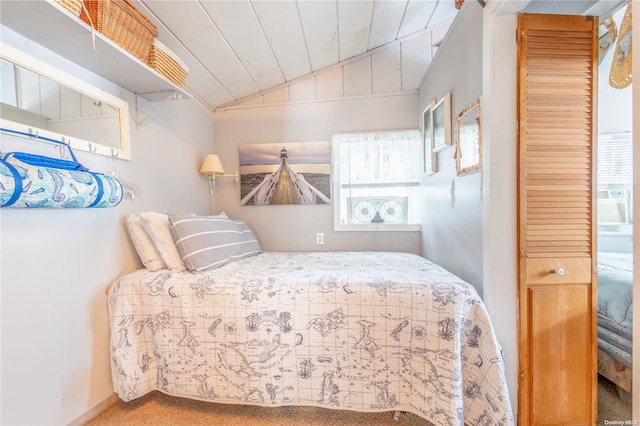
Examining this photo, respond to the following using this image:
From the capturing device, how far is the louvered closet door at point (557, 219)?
1.16 meters

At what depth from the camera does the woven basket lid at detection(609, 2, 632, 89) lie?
53.0 inches

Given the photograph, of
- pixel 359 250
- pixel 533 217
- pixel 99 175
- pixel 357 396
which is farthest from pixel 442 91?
pixel 99 175

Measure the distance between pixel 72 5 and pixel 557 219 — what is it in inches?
88.2

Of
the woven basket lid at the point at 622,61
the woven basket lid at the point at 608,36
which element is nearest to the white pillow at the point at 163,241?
the woven basket lid at the point at 622,61

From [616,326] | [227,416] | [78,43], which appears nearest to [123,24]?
[78,43]

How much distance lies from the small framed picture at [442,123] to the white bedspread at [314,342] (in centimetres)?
86

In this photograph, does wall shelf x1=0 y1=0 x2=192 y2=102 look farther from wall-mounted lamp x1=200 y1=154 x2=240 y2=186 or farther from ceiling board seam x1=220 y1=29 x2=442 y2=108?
ceiling board seam x1=220 y1=29 x2=442 y2=108

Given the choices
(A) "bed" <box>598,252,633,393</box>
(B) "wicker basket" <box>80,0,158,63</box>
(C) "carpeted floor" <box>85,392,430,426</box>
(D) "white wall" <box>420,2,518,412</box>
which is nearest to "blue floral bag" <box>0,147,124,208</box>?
(B) "wicker basket" <box>80,0,158,63</box>

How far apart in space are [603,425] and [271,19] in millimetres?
2855

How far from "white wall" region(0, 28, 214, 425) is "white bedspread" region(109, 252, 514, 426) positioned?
0.12 meters

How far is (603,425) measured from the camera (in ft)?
4.02

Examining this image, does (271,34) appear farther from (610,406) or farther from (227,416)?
(610,406)

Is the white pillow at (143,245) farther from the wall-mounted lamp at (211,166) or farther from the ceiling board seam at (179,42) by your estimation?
the ceiling board seam at (179,42)

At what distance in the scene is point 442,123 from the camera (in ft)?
5.46
